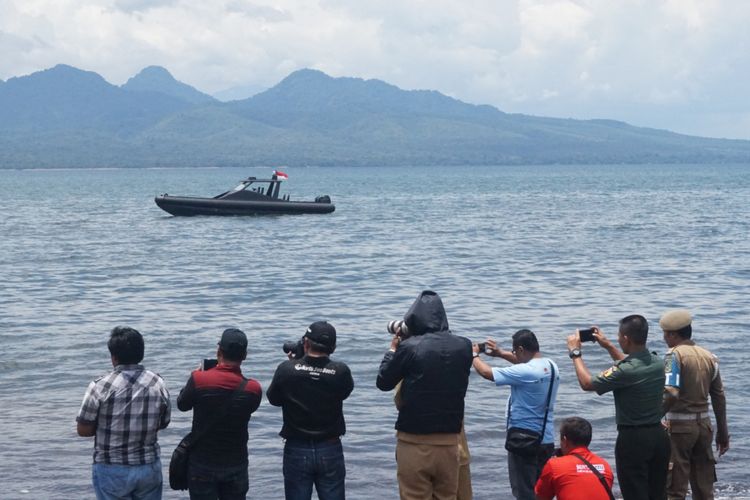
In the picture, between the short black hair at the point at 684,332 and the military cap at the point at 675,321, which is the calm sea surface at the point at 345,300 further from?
the military cap at the point at 675,321

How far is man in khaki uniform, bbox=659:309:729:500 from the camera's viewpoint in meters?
8.28

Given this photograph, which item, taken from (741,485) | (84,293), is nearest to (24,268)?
(84,293)

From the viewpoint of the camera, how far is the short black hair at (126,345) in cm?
712

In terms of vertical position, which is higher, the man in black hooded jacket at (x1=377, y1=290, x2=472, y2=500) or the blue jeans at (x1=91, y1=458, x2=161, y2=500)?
the man in black hooded jacket at (x1=377, y1=290, x2=472, y2=500)

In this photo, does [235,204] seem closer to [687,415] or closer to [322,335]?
[687,415]

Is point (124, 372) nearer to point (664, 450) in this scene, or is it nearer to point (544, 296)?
point (664, 450)

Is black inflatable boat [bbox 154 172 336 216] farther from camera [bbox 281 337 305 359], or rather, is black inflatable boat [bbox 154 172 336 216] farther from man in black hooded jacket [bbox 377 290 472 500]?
man in black hooded jacket [bbox 377 290 472 500]

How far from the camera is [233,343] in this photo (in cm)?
732

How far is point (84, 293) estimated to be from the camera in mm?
29406

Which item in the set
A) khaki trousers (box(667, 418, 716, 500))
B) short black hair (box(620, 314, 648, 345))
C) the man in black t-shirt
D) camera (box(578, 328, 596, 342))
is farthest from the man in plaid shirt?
khaki trousers (box(667, 418, 716, 500))

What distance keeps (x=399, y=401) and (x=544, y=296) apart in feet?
65.8

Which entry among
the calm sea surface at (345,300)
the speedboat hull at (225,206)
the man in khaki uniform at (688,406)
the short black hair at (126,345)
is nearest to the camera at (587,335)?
the man in khaki uniform at (688,406)

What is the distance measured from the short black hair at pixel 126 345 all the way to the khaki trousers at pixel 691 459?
13.4ft

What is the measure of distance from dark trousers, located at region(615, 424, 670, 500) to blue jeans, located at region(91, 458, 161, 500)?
332cm
